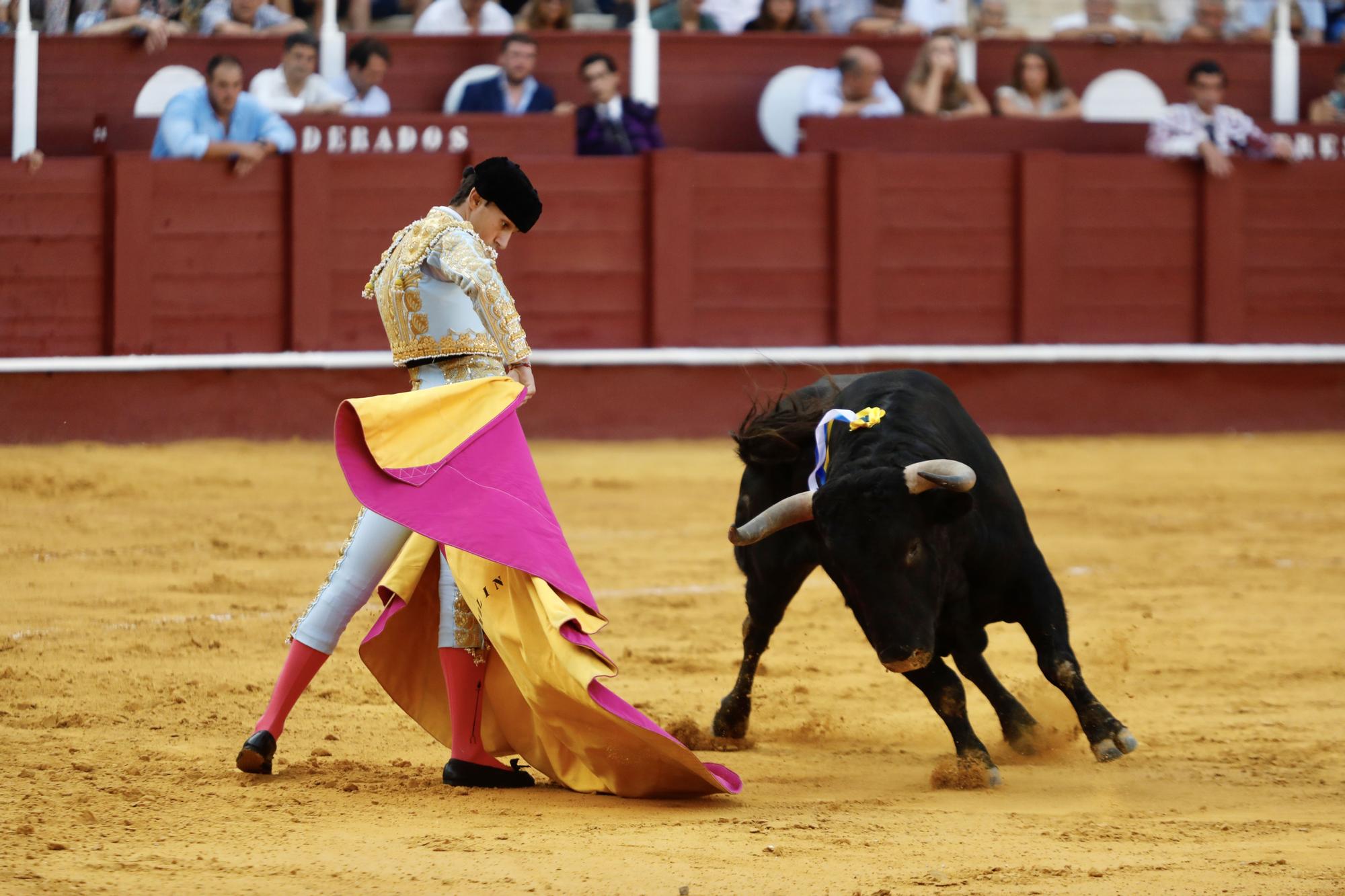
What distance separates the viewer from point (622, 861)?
245 centimetres

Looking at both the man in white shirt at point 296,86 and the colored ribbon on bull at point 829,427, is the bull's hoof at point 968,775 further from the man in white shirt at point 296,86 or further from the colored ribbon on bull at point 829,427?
the man in white shirt at point 296,86

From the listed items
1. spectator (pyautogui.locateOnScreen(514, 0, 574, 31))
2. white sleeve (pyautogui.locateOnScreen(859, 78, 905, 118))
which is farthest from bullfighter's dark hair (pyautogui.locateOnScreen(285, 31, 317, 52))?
white sleeve (pyautogui.locateOnScreen(859, 78, 905, 118))

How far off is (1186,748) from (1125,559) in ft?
7.91

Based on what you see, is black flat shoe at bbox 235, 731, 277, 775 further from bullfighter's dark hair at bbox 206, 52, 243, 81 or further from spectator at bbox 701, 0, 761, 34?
spectator at bbox 701, 0, 761, 34

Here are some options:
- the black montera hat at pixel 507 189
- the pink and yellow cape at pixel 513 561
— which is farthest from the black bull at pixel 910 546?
the black montera hat at pixel 507 189

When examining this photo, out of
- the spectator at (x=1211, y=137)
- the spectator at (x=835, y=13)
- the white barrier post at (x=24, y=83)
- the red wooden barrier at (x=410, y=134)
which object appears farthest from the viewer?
the spectator at (x=835, y=13)

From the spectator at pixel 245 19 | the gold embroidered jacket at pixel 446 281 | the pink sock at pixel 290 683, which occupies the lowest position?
the pink sock at pixel 290 683

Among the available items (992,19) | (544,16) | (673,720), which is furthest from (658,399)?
(673,720)

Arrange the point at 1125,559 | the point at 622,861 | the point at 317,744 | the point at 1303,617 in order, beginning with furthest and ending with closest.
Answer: the point at 1125,559 < the point at 1303,617 < the point at 317,744 < the point at 622,861

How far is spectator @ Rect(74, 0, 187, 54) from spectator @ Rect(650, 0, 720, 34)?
2.44 meters

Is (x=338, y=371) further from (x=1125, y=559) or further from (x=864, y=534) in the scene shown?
(x=864, y=534)

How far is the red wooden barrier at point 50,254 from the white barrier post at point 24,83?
A: 18.5 inches

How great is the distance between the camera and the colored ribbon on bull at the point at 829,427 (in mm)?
3338

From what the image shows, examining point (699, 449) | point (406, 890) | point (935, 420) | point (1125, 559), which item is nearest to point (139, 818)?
point (406, 890)
